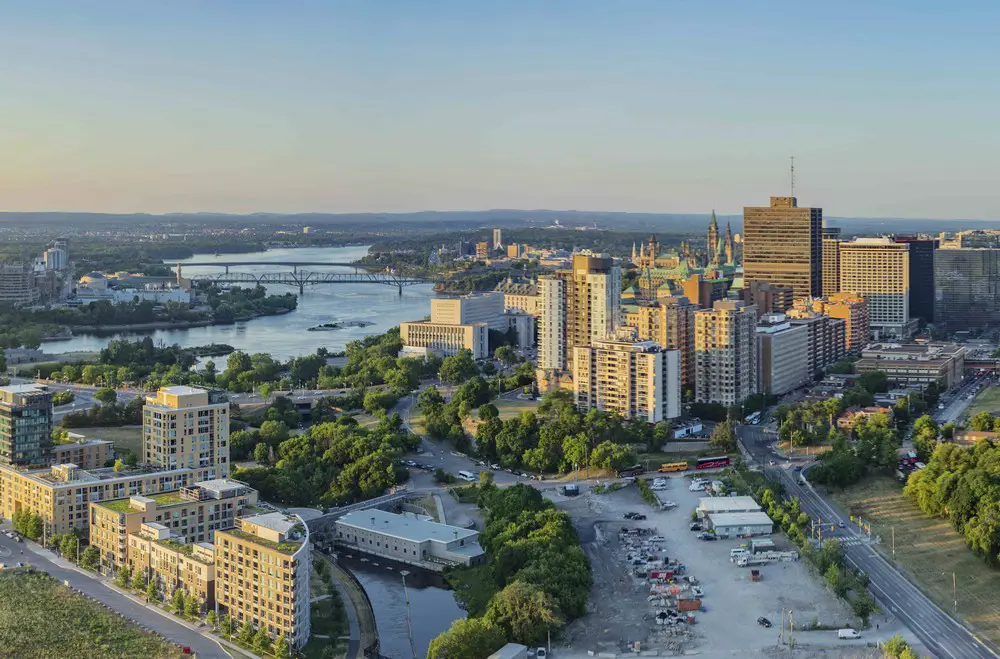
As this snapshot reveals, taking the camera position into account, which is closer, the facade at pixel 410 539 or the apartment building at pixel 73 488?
the apartment building at pixel 73 488

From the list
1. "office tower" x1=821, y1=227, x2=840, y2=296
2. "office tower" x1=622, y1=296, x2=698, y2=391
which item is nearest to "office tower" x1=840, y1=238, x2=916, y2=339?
"office tower" x1=821, y1=227, x2=840, y2=296

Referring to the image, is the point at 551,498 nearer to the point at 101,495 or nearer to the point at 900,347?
the point at 101,495

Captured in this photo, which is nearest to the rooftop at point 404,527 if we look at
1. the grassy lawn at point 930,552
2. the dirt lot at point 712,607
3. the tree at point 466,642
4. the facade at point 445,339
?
the dirt lot at point 712,607

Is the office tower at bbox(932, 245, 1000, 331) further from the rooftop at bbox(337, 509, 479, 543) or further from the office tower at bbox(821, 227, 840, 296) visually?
the rooftop at bbox(337, 509, 479, 543)

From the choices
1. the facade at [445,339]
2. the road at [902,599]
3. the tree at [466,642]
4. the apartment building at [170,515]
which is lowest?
the road at [902,599]

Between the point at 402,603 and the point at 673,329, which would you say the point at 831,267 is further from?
the point at 402,603

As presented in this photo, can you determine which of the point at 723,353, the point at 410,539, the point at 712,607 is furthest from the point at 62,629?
the point at 723,353

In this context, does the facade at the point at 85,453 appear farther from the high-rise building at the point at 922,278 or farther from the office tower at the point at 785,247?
the high-rise building at the point at 922,278

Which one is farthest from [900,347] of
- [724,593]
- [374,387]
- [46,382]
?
[46,382]
